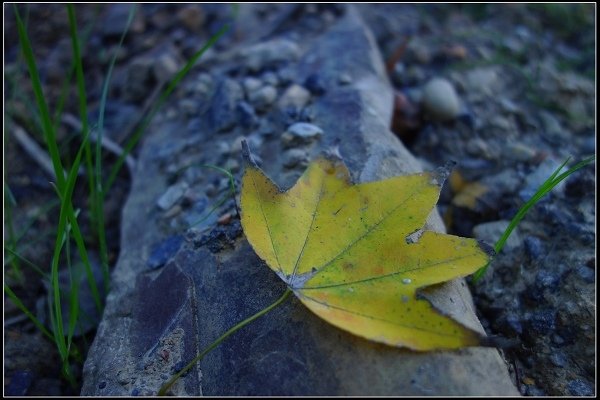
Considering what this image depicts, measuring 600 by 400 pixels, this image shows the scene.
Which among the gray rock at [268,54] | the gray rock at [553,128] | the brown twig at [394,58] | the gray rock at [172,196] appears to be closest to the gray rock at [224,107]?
the gray rock at [268,54]

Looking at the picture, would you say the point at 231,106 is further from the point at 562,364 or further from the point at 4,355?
the point at 562,364

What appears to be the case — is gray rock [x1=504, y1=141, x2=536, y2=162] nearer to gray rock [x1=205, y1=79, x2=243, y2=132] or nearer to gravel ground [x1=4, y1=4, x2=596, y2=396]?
gravel ground [x1=4, y1=4, x2=596, y2=396]

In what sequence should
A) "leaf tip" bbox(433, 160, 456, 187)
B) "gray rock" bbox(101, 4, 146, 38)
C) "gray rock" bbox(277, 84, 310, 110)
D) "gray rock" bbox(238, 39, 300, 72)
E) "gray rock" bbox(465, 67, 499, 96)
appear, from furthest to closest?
"gray rock" bbox(101, 4, 146, 38)
"gray rock" bbox(465, 67, 499, 96)
"gray rock" bbox(238, 39, 300, 72)
"gray rock" bbox(277, 84, 310, 110)
"leaf tip" bbox(433, 160, 456, 187)

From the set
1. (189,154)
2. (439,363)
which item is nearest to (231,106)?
(189,154)

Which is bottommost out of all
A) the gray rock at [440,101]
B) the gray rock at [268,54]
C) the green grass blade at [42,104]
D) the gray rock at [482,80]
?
the gray rock at [482,80]

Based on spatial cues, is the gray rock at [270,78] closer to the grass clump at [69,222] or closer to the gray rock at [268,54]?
the gray rock at [268,54]

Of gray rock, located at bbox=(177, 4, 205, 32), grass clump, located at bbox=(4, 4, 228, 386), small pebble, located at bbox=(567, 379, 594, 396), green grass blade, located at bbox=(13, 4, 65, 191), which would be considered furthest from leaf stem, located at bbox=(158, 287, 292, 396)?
gray rock, located at bbox=(177, 4, 205, 32)

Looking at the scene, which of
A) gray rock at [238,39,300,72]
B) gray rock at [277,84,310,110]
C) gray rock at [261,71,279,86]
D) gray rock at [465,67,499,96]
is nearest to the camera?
gray rock at [277,84,310,110]
